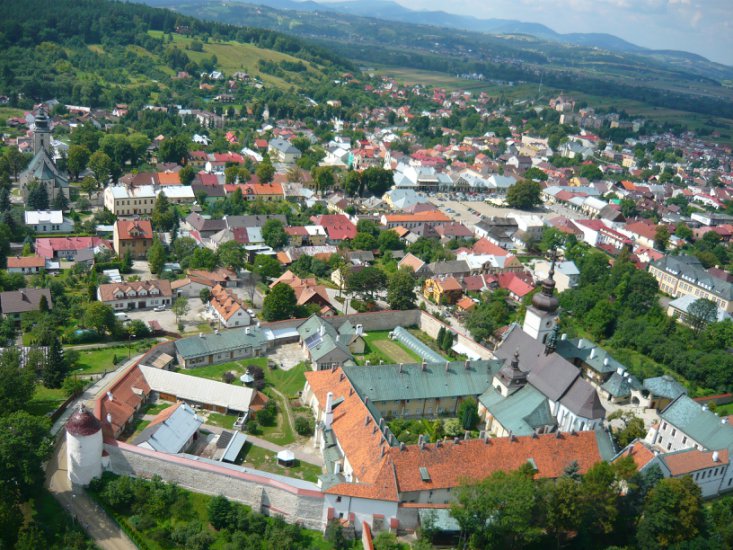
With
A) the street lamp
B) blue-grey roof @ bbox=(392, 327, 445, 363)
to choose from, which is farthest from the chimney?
the street lamp

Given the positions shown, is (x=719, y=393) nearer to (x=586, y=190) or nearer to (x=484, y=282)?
(x=484, y=282)

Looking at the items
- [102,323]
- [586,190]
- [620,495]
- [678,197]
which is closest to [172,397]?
[102,323]

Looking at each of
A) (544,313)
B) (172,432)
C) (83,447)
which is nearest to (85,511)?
(83,447)

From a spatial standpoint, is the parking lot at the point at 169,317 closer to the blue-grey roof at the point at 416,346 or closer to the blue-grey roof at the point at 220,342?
the blue-grey roof at the point at 220,342

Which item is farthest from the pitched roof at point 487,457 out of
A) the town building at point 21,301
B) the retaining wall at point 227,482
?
the town building at point 21,301

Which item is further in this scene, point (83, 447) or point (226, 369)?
point (226, 369)

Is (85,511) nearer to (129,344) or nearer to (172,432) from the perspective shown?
(172,432)

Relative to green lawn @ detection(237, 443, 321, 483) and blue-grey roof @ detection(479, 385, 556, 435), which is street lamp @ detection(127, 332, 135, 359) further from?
blue-grey roof @ detection(479, 385, 556, 435)
